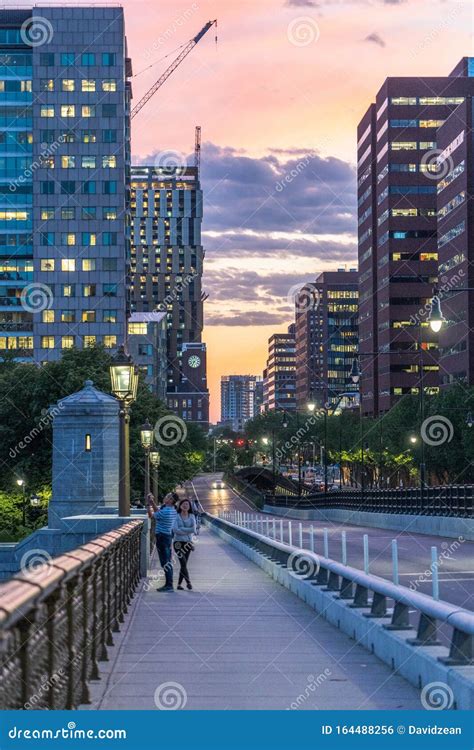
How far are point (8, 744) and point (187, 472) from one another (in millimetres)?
78475

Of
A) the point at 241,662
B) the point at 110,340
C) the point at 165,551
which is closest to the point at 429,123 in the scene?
the point at 110,340

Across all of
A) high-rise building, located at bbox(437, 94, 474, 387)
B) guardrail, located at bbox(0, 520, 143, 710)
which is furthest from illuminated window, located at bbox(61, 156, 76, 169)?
guardrail, located at bbox(0, 520, 143, 710)

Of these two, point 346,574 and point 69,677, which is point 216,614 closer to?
point 346,574

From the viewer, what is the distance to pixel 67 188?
147625 millimetres

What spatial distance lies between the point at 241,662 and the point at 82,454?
89.4ft

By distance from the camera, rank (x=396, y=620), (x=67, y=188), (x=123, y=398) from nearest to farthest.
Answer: (x=396, y=620) < (x=123, y=398) < (x=67, y=188)

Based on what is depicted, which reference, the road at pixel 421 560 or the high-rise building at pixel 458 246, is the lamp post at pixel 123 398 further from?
the high-rise building at pixel 458 246

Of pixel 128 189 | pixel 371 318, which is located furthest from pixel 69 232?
pixel 371 318

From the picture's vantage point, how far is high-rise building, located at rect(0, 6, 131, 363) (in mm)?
146875

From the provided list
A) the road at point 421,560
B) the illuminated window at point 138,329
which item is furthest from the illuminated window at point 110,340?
the road at point 421,560

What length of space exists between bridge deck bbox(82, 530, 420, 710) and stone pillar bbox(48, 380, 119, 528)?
62.5 ft

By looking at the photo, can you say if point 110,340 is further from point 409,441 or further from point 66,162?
point 409,441

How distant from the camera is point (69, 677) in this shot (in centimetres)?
860

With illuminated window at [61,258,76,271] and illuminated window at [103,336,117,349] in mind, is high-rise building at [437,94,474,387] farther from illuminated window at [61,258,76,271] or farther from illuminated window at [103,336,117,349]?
illuminated window at [61,258,76,271]
